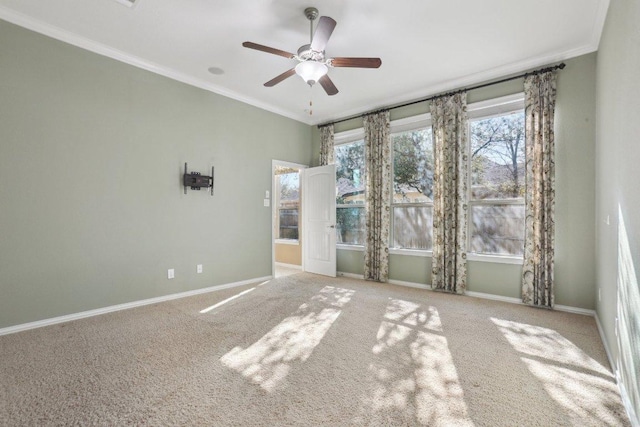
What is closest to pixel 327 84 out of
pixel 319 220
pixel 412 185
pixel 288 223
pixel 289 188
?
pixel 412 185

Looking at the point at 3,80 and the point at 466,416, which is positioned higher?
the point at 3,80

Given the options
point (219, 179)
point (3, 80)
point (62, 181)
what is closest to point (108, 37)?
point (3, 80)

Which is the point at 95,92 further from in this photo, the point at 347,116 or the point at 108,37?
the point at 347,116

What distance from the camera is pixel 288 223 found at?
Result: 718cm

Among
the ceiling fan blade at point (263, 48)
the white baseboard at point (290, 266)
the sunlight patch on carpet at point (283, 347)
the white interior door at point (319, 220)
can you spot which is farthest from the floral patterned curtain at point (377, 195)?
the ceiling fan blade at point (263, 48)

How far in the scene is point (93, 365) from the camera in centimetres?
233

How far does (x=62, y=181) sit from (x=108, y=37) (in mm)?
1633

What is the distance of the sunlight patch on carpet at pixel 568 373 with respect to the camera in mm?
1822

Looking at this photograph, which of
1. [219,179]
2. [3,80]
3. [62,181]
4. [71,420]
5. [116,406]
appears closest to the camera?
[71,420]

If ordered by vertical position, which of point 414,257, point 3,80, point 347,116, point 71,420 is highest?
point 347,116

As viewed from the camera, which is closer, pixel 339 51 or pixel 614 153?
pixel 614 153

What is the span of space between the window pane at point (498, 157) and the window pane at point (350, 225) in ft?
6.39

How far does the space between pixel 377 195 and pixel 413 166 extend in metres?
0.74

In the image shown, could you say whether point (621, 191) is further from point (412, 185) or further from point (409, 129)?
point (409, 129)
